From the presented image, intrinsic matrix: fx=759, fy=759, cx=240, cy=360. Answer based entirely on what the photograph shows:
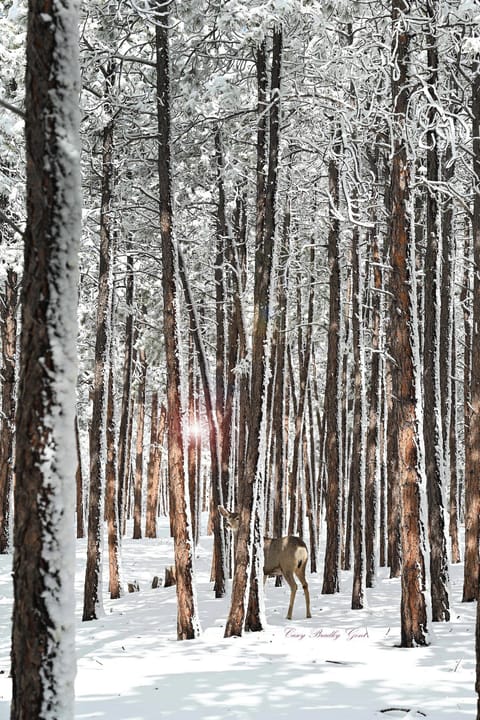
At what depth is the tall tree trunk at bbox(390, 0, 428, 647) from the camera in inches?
362

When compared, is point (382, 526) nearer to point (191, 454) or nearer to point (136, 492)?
point (191, 454)

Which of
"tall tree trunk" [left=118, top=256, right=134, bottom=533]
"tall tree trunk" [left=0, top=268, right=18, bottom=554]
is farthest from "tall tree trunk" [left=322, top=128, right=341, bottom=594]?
"tall tree trunk" [left=0, top=268, right=18, bottom=554]

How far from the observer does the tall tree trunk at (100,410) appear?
14.6 metres

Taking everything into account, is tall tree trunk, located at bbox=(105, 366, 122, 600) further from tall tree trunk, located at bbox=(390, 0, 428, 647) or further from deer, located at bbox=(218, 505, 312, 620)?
tall tree trunk, located at bbox=(390, 0, 428, 647)

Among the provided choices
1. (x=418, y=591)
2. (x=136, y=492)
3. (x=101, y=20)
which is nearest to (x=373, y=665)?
(x=418, y=591)

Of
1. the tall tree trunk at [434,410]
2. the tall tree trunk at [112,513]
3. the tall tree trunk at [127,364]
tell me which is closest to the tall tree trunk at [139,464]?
the tall tree trunk at [127,364]

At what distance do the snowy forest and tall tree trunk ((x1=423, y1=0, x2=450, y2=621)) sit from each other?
4 centimetres

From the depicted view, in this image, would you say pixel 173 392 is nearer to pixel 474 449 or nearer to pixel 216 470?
pixel 216 470

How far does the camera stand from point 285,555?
1388 centimetres

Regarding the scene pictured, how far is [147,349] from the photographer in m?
28.5

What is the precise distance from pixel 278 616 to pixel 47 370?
10.4m

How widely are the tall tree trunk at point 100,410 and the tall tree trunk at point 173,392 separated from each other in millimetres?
3633

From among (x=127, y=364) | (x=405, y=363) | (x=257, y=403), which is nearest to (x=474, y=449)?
(x=257, y=403)

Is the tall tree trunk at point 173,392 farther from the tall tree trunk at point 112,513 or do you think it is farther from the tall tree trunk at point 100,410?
the tall tree trunk at point 112,513
